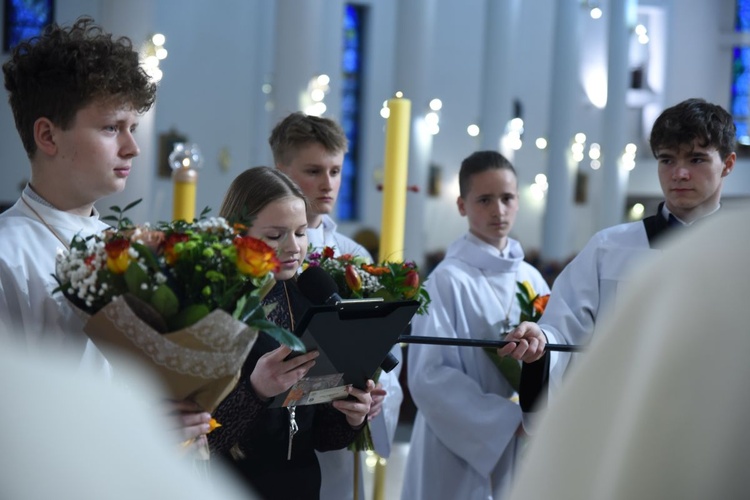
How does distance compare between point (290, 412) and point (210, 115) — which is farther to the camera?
point (210, 115)

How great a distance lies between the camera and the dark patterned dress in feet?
8.70

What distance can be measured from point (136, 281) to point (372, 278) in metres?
1.18

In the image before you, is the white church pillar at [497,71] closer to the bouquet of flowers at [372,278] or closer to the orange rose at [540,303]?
the orange rose at [540,303]

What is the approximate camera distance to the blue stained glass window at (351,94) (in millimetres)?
19250

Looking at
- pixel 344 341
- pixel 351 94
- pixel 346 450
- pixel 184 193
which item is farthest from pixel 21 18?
pixel 344 341

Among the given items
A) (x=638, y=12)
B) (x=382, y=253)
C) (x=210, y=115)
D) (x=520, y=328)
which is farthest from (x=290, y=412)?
(x=638, y=12)

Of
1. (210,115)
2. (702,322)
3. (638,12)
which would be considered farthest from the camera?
(638,12)

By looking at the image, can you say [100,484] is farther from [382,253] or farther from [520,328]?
[382,253]

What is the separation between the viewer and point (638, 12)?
23547mm

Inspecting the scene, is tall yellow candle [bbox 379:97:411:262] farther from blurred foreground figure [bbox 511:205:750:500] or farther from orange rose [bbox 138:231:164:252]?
blurred foreground figure [bbox 511:205:750:500]

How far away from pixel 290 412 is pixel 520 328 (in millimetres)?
823

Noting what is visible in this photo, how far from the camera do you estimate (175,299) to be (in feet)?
6.67

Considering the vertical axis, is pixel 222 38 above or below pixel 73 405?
above

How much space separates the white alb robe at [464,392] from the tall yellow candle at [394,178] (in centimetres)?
45
